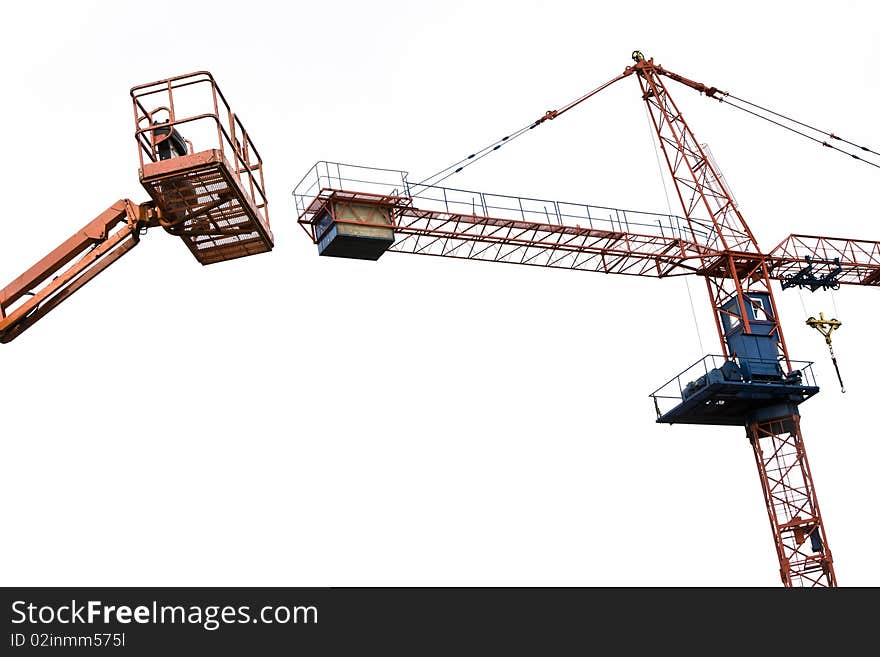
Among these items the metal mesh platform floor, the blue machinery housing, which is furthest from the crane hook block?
the metal mesh platform floor

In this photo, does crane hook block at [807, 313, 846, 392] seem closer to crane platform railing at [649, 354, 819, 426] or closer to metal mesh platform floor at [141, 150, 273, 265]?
crane platform railing at [649, 354, 819, 426]

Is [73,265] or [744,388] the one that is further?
[744,388]

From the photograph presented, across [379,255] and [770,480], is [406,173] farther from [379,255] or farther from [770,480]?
[770,480]

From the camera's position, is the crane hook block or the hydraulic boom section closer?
the hydraulic boom section

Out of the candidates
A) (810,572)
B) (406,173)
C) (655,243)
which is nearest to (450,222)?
(406,173)

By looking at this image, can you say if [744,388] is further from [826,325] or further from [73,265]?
[73,265]

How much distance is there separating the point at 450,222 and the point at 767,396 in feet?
54.9

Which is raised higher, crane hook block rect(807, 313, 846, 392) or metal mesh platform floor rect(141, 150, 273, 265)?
crane hook block rect(807, 313, 846, 392)

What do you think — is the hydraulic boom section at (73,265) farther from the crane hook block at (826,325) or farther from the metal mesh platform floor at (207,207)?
the crane hook block at (826,325)

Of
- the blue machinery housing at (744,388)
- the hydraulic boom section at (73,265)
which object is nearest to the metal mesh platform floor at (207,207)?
the hydraulic boom section at (73,265)

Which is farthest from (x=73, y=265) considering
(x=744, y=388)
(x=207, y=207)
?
(x=744, y=388)

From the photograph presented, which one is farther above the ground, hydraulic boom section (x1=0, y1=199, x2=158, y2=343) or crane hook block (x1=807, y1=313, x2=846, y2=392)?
crane hook block (x1=807, y1=313, x2=846, y2=392)

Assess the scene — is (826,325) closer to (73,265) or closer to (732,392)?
(732,392)

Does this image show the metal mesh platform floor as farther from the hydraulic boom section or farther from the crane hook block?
the crane hook block
